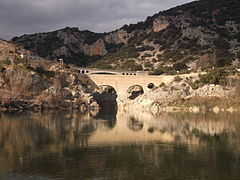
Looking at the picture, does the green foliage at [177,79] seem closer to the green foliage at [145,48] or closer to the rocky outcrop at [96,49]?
the green foliage at [145,48]

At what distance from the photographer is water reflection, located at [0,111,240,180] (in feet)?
71.4

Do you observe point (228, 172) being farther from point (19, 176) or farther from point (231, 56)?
point (231, 56)

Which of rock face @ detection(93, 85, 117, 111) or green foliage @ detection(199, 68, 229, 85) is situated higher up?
green foliage @ detection(199, 68, 229, 85)

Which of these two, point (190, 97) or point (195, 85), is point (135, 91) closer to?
point (195, 85)

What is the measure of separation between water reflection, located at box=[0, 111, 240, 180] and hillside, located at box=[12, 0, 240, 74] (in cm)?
5923

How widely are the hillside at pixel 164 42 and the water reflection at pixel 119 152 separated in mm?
59230

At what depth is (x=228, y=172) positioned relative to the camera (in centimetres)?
2177

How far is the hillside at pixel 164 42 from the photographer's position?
366ft

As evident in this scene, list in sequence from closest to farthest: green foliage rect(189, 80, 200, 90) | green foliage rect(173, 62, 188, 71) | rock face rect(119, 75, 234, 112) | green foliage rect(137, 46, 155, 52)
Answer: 1. rock face rect(119, 75, 234, 112)
2. green foliage rect(189, 80, 200, 90)
3. green foliage rect(173, 62, 188, 71)
4. green foliage rect(137, 46, 155, 52)

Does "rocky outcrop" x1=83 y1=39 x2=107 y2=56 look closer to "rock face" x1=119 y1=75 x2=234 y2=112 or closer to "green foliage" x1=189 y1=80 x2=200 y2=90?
"rock face" x1=119 y1=75 x2=234 y2=112

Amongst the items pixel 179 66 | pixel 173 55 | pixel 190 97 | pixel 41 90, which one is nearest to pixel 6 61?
pixel 41 90

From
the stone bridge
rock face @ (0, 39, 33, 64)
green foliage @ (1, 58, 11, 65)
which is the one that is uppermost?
rock face @ (0, 39, 33, 64)

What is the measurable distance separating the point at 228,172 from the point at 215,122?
27669 mm

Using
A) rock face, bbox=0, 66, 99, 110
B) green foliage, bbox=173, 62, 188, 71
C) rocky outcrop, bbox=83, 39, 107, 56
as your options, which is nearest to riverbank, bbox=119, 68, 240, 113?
rock face, bbox=0, 66, 99, 110
